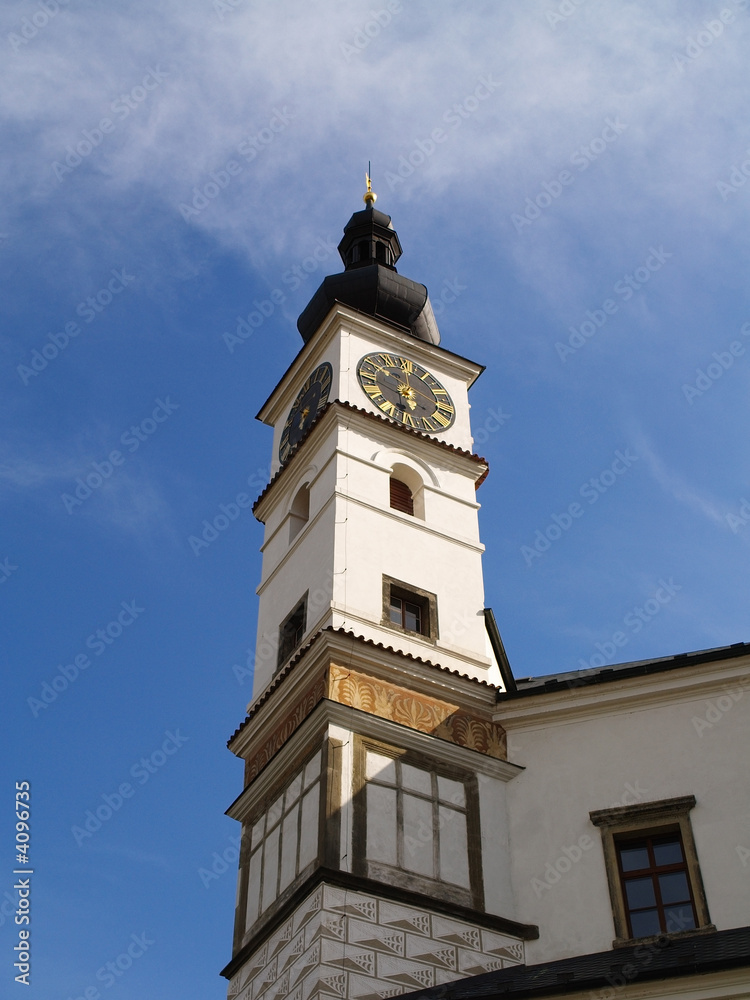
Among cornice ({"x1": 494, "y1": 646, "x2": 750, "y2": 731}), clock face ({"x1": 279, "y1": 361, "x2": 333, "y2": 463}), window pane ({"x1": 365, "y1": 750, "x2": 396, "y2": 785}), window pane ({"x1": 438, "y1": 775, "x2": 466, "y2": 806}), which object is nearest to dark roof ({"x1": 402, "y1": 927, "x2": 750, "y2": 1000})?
window pane ({"x1": 438, "y1": 775, "x2": 466, "y2": 806})

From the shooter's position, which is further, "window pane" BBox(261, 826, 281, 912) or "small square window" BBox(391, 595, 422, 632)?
"small square window" BBox(391, 595, 422, 632)

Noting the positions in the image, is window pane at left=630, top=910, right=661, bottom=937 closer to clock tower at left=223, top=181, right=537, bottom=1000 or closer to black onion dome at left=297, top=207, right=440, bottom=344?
clock tower at left=223, top=181, right=537, bottom=1000

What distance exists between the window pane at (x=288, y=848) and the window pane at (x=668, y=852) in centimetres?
495

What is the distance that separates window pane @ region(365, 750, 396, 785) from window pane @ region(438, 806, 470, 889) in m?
0.84

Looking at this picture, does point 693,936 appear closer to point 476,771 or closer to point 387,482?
point 476,771

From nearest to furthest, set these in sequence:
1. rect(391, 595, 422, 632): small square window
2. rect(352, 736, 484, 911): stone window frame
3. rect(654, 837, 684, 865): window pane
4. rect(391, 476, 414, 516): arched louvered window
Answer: rect(352, 736, 484, 911): stone window frame < rect(654, 837, 684, 865): window pane < rect(391, 595, 422, 632): small square window < rect(391, 476, 414, 516): arched louvered window

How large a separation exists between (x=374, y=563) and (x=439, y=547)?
1.67m

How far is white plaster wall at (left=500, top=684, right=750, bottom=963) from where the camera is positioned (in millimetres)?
18656

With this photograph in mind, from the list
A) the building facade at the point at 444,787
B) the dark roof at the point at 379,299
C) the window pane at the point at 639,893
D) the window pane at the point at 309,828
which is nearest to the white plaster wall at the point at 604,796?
the building facade at the point at 444,787

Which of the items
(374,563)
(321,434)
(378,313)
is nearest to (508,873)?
(374,563)

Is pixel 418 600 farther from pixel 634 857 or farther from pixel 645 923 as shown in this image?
pixel 645 923

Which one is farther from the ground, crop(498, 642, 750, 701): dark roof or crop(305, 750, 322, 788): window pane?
crop(498, 642, 750, 701): dark roof

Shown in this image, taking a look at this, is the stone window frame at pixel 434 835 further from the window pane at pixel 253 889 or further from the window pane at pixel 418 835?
the window pane at pixel 253 889

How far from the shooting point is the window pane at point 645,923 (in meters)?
18.4
